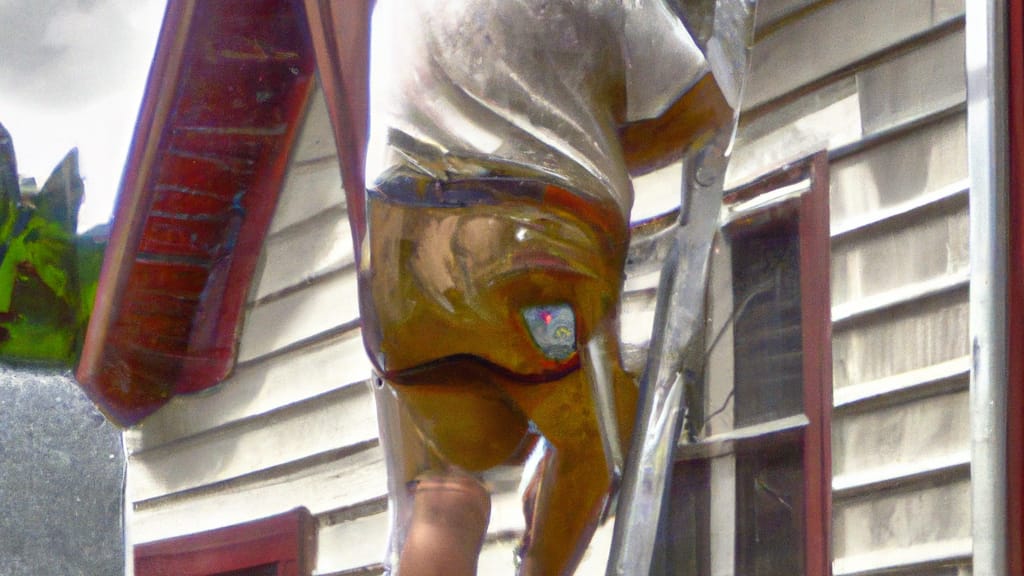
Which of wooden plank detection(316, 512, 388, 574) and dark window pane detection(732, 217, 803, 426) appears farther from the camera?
wooden plank detection(316, 512, 388, 574)

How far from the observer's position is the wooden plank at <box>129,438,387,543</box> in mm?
1556

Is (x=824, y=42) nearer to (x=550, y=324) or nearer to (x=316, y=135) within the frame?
(x=550, y=324)

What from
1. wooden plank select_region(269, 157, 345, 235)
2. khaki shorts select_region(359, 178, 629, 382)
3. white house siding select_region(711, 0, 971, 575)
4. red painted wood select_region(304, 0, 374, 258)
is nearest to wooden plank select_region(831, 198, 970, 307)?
white house siding select_region(711, 0, 971, 575)

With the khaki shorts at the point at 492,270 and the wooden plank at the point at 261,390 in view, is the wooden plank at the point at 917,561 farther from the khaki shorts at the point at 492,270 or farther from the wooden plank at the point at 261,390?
the wooden plank at the point at 261,390

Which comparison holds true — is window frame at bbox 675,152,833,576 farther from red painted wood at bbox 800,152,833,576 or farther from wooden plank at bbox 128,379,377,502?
wooden plank at bbox 128,379,377,502

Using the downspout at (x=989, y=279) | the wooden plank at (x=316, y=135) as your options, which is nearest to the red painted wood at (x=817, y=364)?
the downspout at (x=989, y=279)

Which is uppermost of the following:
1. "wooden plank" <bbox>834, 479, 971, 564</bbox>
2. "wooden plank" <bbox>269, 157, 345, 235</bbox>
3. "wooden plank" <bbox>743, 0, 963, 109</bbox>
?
"wooden plank" <bbox>269, 157, 345, 235</bbox>

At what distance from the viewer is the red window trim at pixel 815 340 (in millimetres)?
955

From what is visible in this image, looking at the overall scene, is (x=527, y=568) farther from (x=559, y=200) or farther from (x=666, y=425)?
(x=559, y=200)

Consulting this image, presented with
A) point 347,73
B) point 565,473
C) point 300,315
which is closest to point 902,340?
point 565,473

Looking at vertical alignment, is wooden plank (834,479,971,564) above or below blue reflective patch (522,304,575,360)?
below

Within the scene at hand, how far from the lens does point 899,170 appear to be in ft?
3.14

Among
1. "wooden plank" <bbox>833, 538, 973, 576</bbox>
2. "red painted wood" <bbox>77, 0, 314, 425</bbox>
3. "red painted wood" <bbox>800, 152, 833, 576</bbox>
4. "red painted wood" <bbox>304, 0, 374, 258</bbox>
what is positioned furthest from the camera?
"red painted wood" <bbox>77, 0, 314, 425</bbox>

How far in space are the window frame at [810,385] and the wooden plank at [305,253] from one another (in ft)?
2.34
